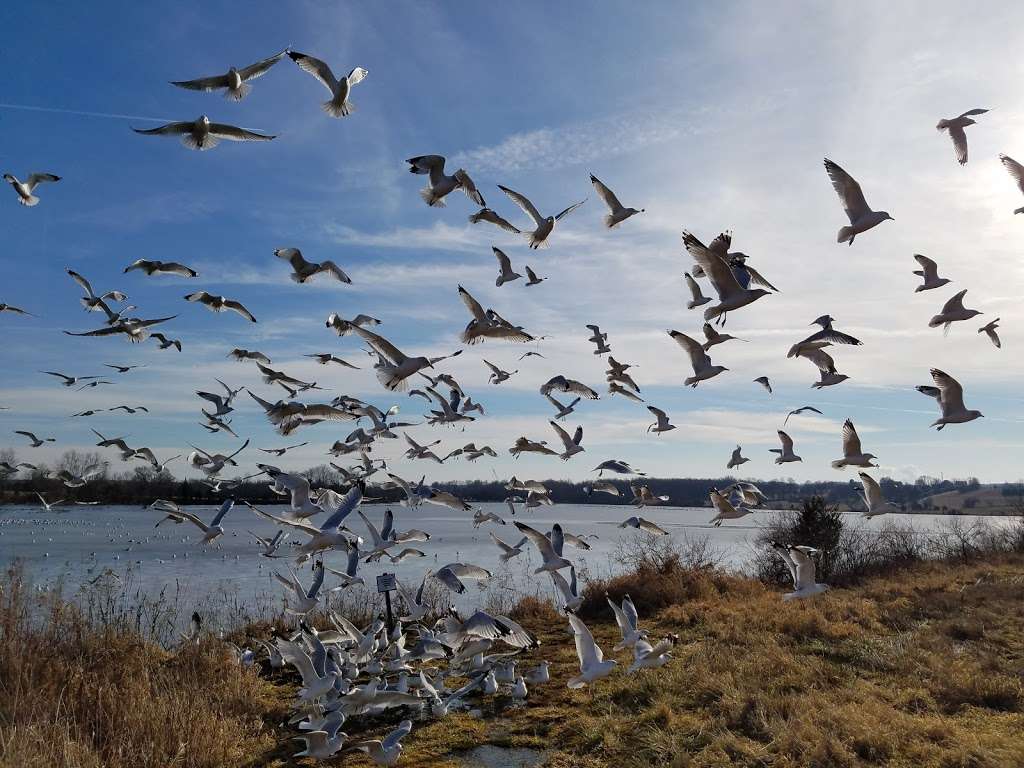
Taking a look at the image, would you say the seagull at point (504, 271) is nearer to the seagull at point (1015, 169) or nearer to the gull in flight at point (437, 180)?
the gull in flight at point (437, 180)

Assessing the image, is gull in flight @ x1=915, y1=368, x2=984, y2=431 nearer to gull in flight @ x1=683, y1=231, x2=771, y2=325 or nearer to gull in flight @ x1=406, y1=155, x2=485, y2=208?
gull in flight @ x1=683, y1=231, x2=771, y2=325

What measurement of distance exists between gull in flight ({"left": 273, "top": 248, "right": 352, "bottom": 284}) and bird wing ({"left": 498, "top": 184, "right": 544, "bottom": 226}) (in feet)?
8.20

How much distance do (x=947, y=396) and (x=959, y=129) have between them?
308 centimetres

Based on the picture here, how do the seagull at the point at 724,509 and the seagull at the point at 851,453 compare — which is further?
the seagull at the point at 724,509

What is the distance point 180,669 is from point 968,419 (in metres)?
10.7

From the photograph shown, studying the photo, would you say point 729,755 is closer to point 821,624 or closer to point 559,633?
point 821,624

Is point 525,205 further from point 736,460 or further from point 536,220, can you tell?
point 736,460

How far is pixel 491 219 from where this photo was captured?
364 inches

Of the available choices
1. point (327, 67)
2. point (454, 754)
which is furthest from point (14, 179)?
point (454, 754)

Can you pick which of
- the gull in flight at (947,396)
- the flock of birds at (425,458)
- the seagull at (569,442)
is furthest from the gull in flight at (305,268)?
the gull in flight at (947,396)

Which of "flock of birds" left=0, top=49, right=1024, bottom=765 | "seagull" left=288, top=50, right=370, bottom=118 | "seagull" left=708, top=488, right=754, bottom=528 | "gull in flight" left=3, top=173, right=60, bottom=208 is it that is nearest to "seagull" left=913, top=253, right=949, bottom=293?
"flock of birds" left=0, top=49, right=1024, bottom=765

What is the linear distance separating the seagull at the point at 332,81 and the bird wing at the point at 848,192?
5.28 meters

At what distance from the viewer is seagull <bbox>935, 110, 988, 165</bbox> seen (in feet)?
26.1

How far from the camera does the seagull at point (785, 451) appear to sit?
10461 millimetres
